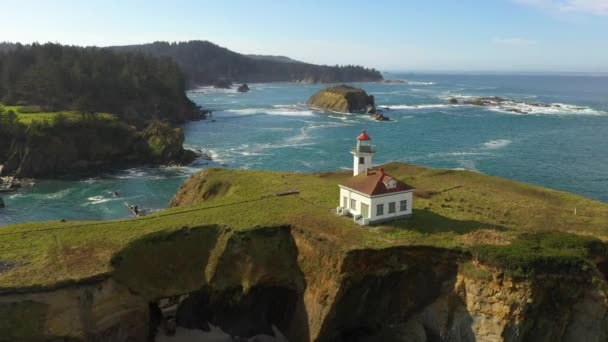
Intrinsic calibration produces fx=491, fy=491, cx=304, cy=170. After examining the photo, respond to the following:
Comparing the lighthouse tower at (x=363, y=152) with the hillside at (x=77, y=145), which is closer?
the lighthouse tower at (x=363, y=152)

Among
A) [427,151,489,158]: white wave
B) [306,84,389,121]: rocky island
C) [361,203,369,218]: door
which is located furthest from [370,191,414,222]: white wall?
[306,84,389,121]: rocky island

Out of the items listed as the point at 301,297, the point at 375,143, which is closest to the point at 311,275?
the point at 301,297

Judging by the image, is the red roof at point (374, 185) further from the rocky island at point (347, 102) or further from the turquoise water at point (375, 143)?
the rocky island at point (347, 102)

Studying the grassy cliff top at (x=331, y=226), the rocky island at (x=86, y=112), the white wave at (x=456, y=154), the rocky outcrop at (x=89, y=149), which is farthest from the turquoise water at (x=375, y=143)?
the grassy cliff top at (x=331, y=226)

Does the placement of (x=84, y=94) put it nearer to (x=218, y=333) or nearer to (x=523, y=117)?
(x=218, y=333)

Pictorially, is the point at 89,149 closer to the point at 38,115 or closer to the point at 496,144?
the point at 38,115

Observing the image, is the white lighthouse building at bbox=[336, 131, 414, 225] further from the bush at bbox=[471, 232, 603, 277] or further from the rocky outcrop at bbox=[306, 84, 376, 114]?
the rocky outcrop at bbox=[306, 84, 376, 114]

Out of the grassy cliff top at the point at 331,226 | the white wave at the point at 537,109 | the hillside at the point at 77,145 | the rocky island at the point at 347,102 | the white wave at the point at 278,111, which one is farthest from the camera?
the rocky island at the point at 347,102

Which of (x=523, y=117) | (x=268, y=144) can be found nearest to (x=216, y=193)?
(x=268, y=144)
